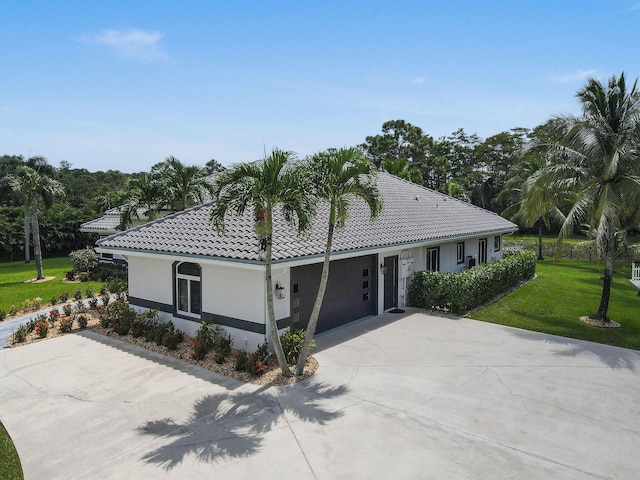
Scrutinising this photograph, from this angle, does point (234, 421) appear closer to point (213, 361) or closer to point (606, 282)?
point (213, 361)

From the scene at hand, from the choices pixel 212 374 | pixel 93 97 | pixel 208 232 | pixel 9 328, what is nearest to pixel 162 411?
pixel 212 374

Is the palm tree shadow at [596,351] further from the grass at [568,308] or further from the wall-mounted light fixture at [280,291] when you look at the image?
the wall-mounted light fixture at [280,291]

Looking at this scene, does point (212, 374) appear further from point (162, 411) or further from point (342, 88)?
point (342, 88)

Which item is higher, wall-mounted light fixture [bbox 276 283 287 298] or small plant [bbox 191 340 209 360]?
wall-mounted light fixture [bbox 276 283 287 298]

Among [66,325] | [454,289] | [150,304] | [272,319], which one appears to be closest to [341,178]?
[272,319]

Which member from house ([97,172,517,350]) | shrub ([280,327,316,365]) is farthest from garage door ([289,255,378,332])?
shrub ([280,327,316,365])

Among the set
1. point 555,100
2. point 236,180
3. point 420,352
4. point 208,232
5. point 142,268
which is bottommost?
point 420,352

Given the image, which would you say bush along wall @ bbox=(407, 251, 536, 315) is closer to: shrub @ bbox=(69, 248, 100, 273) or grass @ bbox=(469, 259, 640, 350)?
grass @ bbox=(469, 259, 640, 350)
